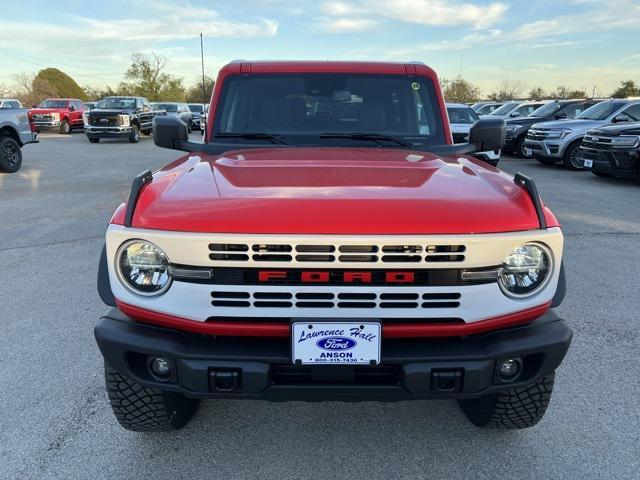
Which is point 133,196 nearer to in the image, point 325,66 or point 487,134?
point 325,66

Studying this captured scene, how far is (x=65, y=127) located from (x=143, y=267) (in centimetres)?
2718

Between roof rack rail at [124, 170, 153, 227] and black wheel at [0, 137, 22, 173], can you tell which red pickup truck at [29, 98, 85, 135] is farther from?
roof rack rail at [124, 170, 153, 227]

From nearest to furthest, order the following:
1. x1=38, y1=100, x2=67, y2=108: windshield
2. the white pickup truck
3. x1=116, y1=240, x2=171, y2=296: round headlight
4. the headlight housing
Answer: x1=116, y1=240, x2=171, y2=296: round headlight < the headlight housing < the white pickup truck < x1=38, y1=100, x2=67, y2=108: windshield

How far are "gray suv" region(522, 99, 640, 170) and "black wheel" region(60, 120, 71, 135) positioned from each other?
72.2ft

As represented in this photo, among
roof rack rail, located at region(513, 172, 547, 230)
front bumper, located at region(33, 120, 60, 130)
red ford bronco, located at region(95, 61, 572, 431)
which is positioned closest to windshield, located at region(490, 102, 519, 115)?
roof rack rail, located at region(513, 172, 547, 230)

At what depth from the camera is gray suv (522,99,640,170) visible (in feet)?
41.3

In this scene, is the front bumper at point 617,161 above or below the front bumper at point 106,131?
above

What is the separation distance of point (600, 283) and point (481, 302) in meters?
3.60

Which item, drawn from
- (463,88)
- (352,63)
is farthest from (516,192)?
(463,88)

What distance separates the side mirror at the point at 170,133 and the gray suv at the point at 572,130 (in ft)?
38.6

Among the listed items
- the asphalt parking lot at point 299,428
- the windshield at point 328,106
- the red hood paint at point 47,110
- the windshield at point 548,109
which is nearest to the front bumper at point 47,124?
the red hood paint at point 47,110

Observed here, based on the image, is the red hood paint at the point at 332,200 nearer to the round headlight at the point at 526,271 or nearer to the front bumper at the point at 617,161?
the round headlight at the point at 526,271

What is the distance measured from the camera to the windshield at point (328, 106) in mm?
3312

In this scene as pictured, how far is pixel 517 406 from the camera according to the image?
2426 mm
